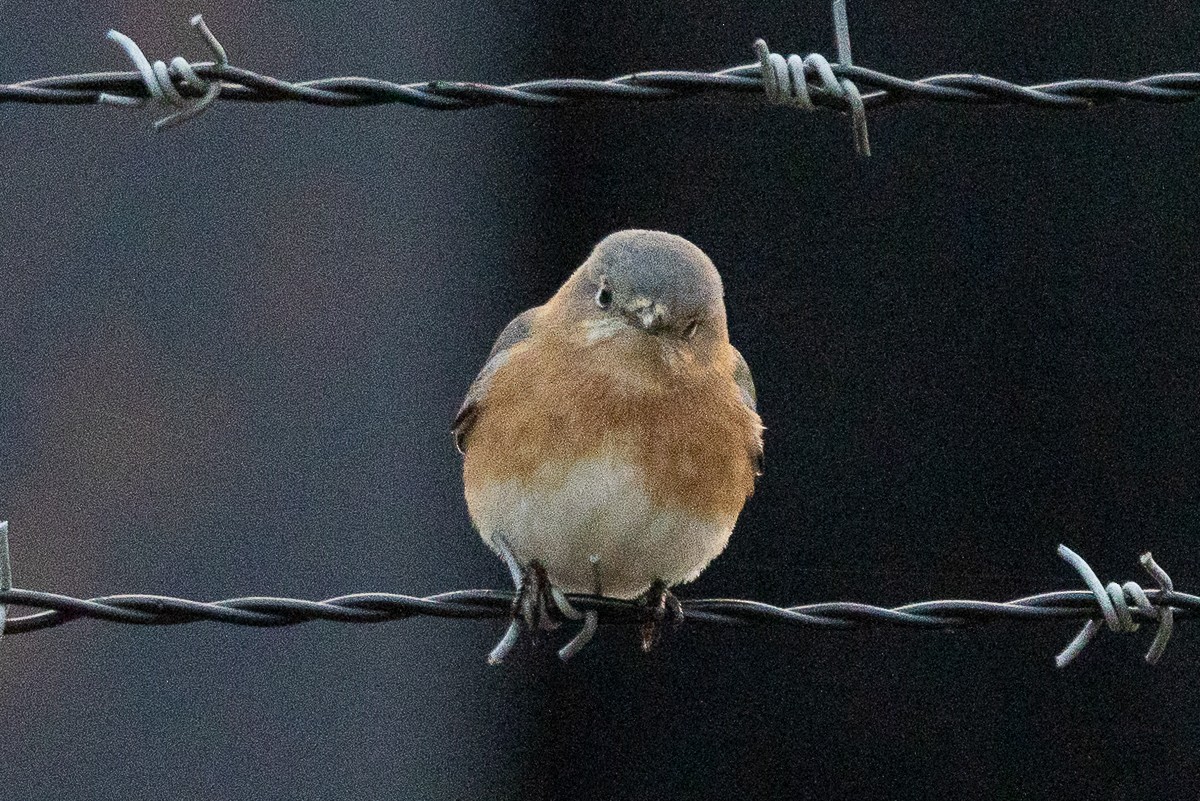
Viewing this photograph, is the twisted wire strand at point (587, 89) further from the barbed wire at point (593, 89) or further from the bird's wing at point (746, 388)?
Answer: the bird's wing at point (746, 388)

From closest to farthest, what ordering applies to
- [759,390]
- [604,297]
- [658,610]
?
[658,610]
[604,297]
[759,390]

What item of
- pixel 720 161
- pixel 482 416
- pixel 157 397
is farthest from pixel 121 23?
pixel 482 416

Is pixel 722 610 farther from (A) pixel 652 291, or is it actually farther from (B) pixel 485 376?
(B) pixel 485 376

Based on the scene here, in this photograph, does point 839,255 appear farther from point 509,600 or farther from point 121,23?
point 509,600

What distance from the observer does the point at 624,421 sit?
4.38 metres

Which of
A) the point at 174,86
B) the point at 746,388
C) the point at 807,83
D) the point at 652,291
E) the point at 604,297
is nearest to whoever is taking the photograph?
the point at 174,86

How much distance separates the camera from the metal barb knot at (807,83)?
3.39 meters

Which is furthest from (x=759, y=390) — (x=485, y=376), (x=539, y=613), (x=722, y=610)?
(x=722, y=610)

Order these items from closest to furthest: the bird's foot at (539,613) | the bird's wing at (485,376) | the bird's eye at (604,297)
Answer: the bird's foot at (539,613), the bird's eye at (604,297), the bird's wing at (485,376)

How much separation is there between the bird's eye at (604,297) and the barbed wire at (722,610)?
1.15m

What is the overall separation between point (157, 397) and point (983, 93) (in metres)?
5.63

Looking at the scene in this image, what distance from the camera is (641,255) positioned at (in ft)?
14.7

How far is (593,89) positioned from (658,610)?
1.53 m

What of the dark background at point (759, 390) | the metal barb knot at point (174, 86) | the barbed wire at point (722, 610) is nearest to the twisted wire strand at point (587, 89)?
the metal barb knot at point (174, 86)
